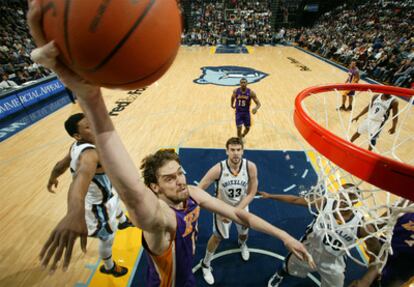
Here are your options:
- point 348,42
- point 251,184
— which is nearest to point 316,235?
point 251,184

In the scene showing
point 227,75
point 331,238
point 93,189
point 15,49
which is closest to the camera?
point 331,238

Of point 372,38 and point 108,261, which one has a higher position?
point 108,261

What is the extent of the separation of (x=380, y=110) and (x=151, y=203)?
500 centimetres

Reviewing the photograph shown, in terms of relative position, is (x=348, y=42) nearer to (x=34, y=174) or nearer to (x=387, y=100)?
(x=387, y=100)

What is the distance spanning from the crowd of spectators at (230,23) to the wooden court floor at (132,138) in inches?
431

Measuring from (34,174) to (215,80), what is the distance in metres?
8.30

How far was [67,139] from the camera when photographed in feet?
21.9

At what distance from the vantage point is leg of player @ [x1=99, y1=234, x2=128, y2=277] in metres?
2.93

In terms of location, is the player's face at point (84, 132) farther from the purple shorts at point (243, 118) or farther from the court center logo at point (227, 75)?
the court center logo at point (227, 75)

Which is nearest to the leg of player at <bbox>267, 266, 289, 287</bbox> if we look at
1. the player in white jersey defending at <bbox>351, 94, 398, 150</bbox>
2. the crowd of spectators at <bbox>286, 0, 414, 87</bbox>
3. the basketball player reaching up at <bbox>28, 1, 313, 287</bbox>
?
the basketball player reaching up at <bbox>28, 1, 313, 287</bbox>

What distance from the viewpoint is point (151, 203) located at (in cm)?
116

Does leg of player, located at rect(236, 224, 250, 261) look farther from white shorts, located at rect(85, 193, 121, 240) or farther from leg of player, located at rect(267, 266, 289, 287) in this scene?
white shorts, located at rect(85, 193, 121, 240)

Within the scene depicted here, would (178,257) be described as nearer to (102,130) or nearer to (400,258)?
(102,130)

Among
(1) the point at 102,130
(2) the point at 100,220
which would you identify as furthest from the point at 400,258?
(2) the point at 100,220
